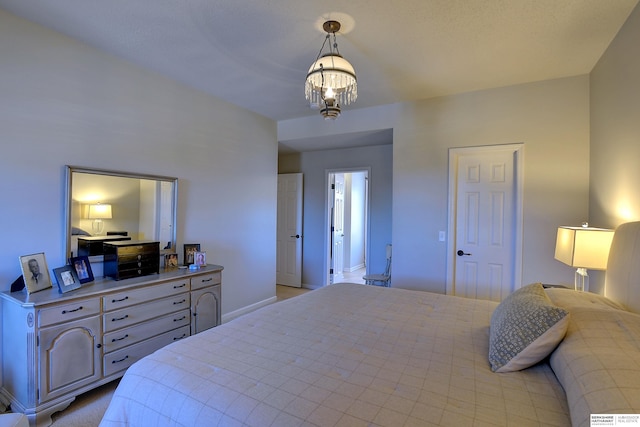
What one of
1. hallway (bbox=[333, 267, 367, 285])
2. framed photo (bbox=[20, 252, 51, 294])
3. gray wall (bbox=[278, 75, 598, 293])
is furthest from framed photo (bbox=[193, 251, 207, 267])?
hallway (bbox=[333, 267, 367, 285])

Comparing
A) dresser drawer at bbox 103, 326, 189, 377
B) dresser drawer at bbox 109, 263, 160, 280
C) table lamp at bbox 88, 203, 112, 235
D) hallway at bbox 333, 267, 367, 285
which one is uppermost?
table lamp at bbox 88, 203, 112, 235

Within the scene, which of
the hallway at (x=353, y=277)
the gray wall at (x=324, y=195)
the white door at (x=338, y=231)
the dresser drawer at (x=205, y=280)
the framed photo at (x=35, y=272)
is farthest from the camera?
the hallway at (x=353, y=277)

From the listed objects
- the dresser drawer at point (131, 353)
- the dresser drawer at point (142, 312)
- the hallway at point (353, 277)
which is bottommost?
the hallway at point (353, 277)

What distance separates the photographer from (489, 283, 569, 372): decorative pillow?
122cm

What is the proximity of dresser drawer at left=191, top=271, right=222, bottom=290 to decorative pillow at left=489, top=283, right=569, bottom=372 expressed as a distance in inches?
96.0

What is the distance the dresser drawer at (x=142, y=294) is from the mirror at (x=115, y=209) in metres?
0.48

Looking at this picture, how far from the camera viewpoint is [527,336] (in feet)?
4.15

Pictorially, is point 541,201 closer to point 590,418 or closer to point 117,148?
point 590,418

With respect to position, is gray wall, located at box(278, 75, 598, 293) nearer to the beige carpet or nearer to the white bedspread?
the white bedspread

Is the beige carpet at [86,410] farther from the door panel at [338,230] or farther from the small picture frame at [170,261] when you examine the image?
the door panel at [338,230]

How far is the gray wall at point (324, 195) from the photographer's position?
16.0 ft

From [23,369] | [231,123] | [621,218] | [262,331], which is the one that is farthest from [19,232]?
[621,218]

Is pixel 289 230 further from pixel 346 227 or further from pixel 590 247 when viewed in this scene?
pixel 590 247

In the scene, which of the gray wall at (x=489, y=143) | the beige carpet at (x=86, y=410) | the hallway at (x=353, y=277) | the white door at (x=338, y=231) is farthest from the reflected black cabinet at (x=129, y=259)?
the hallway at (x=353, y=277)
